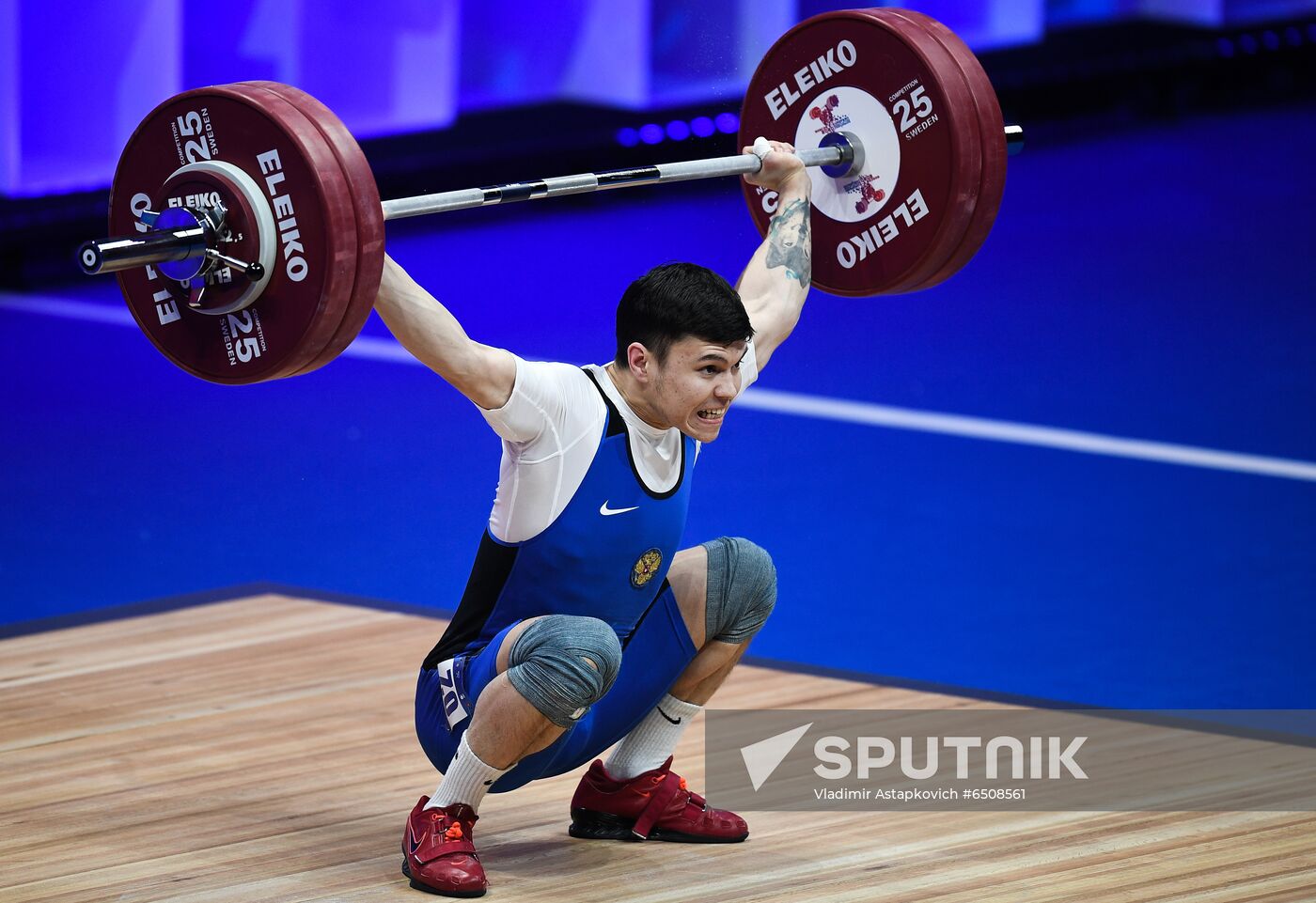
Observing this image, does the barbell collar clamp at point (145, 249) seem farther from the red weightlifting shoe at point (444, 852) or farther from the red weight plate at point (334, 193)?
the red weightlifting shoe at point (444, 852)

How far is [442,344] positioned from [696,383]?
1.26 ft

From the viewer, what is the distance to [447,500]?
19.6 ft

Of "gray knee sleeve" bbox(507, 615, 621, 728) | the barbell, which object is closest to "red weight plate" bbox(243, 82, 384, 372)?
the barbell

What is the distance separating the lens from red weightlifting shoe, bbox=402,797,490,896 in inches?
120

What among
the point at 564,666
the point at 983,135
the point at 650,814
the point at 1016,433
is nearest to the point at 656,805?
the point at 650,814

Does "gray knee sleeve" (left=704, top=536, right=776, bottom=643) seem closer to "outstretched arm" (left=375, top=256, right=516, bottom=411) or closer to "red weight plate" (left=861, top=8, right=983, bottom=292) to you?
"outstretched arm" (left=375, top=256, right=516, bottom=411)

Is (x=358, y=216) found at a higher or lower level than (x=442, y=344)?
higher

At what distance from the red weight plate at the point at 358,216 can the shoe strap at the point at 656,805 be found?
90cm

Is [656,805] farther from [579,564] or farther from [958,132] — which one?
[958,132]

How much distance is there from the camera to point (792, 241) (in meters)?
3.54

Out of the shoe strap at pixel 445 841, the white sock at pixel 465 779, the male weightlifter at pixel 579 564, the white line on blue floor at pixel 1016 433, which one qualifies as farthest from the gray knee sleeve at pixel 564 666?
the white line on blue floor at pixel 1016 433

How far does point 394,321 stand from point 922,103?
A: 3.84ft

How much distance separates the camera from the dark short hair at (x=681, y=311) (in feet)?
9.99

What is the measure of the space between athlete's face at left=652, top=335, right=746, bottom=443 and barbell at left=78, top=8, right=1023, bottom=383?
0.31 m
